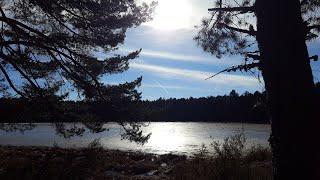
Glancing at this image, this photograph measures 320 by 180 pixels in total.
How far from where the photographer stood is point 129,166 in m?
20.3

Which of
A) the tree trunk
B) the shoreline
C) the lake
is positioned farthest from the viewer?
the lake

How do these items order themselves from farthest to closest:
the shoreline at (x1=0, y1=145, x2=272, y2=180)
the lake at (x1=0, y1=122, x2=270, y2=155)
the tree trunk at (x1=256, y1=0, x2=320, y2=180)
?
the lake at (x1=0, y1=122, x2=270, y2=155) < the shoreline at (x1=0, y1=145, x2=272, y2=180) < the tree trunk at (x1=256, y1=0, x2=320, y2=180)

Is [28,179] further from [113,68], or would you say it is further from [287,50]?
[287,50]

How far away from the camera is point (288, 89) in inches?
148

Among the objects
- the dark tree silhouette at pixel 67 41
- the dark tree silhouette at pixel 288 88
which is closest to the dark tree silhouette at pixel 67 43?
the dark tree silhouette at pixel 67 41

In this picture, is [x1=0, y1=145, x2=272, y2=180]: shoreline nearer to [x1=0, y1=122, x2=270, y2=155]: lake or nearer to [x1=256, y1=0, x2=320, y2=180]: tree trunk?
[x1=0, y1=122, x2=270, y2=155]: lake

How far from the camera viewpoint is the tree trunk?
365cm

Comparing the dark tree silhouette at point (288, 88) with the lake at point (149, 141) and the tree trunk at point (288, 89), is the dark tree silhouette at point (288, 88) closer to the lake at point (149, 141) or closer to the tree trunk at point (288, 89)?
the tree trunk at point (288, 89)

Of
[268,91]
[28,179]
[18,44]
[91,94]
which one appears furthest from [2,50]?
[268,91]

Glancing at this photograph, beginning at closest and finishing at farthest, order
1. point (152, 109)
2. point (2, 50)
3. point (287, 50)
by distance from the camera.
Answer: point (287, 50) < point (2, 50) < point (152, 109)

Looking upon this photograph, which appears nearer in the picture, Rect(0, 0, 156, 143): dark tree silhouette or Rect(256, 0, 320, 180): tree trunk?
Rect(256, 0, 320, 180): tree trunk

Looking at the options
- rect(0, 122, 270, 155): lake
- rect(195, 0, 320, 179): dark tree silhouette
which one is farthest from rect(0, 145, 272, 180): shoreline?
rect(195, 0, 320, 179): dark tree silhouette

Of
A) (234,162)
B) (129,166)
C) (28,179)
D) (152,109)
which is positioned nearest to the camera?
(234,162)

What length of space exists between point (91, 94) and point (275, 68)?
10.9 metres
